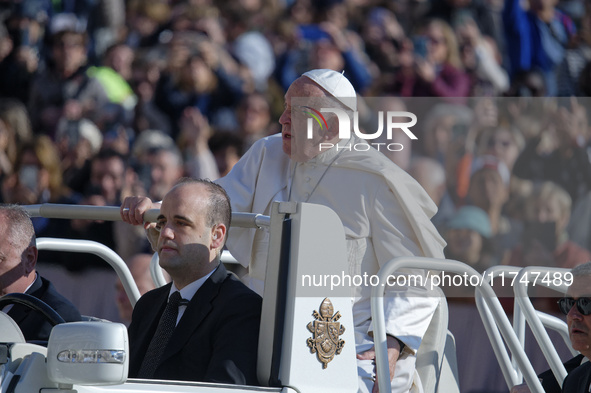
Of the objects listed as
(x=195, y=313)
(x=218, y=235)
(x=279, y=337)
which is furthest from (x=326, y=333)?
(x=218, y=235)

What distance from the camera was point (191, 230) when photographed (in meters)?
3.39

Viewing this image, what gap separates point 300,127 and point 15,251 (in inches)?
50.1

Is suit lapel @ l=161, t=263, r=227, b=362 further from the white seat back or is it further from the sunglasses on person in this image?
the sunglasses on person

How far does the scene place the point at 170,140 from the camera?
8344 millimetres

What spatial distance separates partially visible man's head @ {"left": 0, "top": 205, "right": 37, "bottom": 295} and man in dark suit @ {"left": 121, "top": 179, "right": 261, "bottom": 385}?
0.50 meters

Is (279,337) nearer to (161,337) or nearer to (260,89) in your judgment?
(161,337)

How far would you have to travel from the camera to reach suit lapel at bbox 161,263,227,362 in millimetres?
3227

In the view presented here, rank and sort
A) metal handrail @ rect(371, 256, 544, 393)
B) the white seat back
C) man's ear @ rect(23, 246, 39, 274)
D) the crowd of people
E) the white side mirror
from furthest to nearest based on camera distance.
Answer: the crowd of people, the white seat back, man's ear @ rect(23, 246, 39, 274), metal handrail @ rect(371, 256, 544, 393), the white side mirror

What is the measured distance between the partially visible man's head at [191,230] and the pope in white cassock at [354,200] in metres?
0.76

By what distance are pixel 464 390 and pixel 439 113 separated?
1.97m

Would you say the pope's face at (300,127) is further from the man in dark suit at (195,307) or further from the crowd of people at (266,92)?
the crowd of people at (266,92)

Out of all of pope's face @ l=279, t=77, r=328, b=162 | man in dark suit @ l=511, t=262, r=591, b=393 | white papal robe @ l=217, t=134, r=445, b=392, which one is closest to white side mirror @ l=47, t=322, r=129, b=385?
white papal robe @ l=217, t=134, r=445, b=392

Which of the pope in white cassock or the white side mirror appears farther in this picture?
the pope in white cassock

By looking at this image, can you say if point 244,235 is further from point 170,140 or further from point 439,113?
point 170,140
